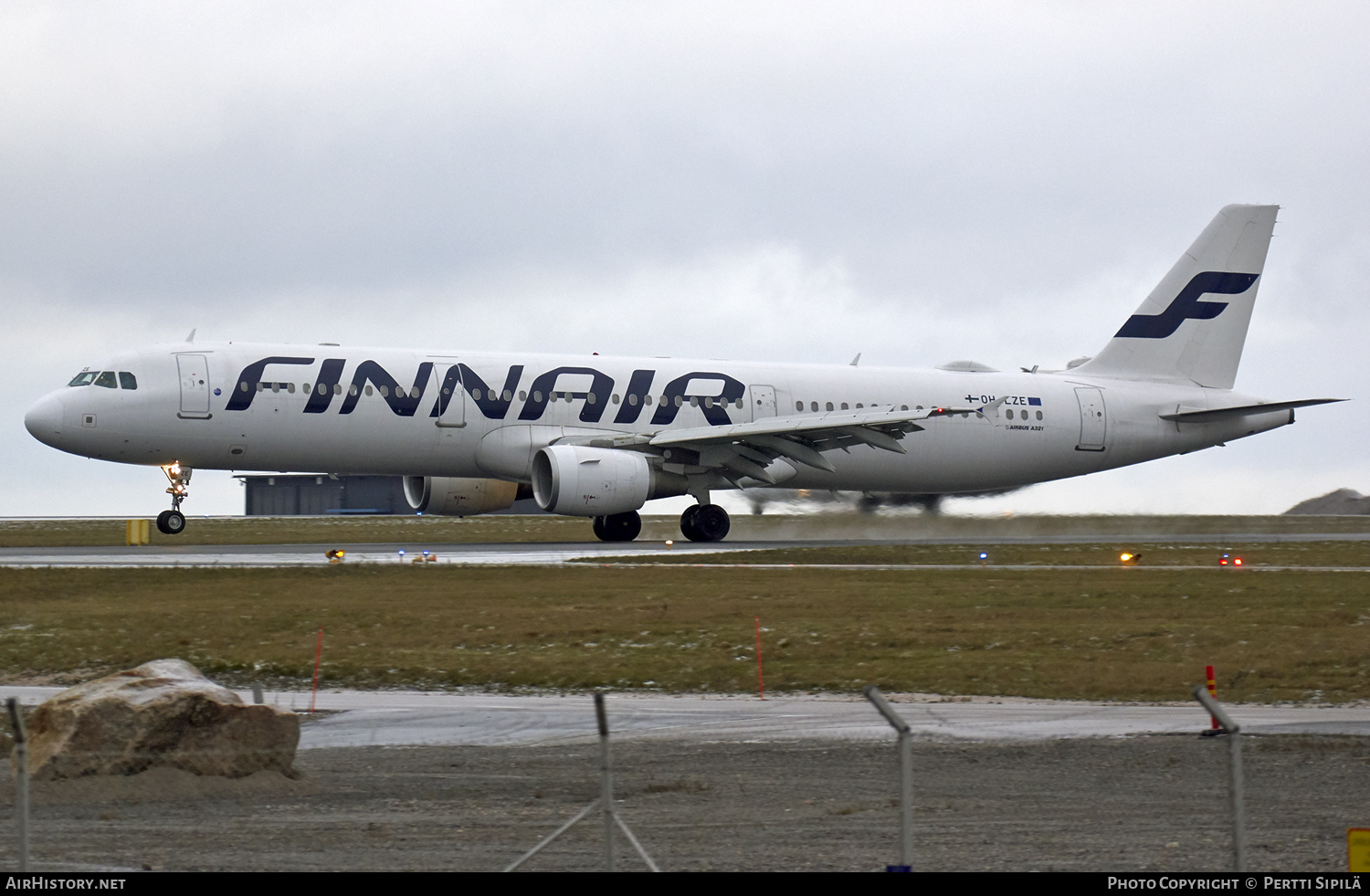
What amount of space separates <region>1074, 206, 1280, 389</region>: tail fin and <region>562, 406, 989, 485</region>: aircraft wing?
32.6 ft

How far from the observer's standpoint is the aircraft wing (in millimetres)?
34719

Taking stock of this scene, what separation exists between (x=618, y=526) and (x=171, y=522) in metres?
10.8

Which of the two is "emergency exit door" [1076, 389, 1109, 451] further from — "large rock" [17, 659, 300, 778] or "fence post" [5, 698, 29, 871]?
"fence post" [5, 698, 29, 871]

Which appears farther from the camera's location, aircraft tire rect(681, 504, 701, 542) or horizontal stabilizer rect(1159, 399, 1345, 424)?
horizontal stabilizer rect(1159, 399, 1345, 424)

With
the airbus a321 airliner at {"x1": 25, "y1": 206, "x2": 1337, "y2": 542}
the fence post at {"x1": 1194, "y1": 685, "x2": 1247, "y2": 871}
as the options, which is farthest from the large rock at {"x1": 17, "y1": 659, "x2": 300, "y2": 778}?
the airbus a321 airliner at {"x1": 25, "y1": 206, "x2": 1337, "y2": 542}

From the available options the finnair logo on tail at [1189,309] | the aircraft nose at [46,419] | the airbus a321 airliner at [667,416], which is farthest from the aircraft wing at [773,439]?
the aircraft nose at [46,419]

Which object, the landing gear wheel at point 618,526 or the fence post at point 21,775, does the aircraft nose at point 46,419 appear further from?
the fence post at point 21,775

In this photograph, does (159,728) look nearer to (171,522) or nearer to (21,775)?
(21,775)

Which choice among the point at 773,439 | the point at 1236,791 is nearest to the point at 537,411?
the point at 773,439

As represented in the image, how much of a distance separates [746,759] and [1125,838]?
11.5 ft

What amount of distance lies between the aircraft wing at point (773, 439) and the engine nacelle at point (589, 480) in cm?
98

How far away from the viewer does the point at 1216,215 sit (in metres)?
43.4

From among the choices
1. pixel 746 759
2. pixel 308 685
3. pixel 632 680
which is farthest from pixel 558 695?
pixel 746 759

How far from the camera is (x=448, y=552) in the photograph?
33.4 meters
